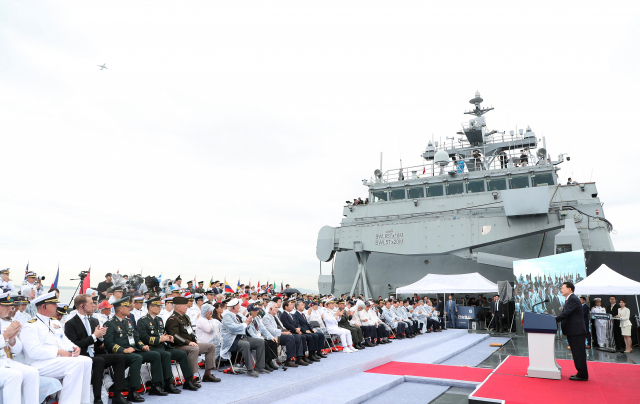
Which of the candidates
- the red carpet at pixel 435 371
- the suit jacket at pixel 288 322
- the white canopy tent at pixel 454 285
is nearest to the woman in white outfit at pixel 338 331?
the red carpet at pixel 435 371

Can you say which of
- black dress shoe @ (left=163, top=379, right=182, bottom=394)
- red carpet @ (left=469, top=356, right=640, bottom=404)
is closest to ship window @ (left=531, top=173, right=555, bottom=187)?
red carpet @ (left=469, top=356, right=640, bottom=404)

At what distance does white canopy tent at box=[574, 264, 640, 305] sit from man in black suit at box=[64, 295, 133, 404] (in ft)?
36.7

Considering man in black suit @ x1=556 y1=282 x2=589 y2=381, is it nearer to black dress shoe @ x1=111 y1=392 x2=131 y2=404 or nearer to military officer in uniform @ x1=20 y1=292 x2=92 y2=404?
black dress shoe @ x1=111 y1=392 x2=131 y2=404

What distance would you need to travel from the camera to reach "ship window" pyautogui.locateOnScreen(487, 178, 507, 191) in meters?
21.4

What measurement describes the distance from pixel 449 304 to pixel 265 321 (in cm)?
1351

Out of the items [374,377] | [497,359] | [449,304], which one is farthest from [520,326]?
[374,377]

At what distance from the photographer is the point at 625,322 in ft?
38.8

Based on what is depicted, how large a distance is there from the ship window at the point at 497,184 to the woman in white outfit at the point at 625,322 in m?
10.0

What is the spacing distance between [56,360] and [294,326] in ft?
17.4

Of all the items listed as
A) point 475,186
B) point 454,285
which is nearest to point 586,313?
point 454,285

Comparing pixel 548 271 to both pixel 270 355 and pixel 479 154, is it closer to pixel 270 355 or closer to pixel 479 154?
pixel 270 355

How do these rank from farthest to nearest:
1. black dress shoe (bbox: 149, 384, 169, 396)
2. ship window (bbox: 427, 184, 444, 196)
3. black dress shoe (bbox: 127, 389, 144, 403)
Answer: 1. ship window (bbox: 427, 184, 444, 196)
2. black dress shoe (bbox: 149, 384, 169, 396)
3. black dress shoe (bbox: 127, 389, 144, 403)

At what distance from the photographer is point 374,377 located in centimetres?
822

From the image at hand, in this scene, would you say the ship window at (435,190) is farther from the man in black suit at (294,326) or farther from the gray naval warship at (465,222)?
the man in black suit at (294,326)
